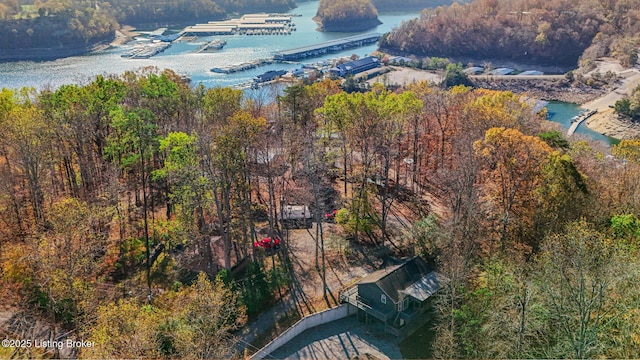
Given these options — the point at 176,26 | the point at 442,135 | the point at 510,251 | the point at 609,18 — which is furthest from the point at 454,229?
the point at 176,26

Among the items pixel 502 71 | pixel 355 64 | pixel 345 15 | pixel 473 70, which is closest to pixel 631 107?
pixel 502 71

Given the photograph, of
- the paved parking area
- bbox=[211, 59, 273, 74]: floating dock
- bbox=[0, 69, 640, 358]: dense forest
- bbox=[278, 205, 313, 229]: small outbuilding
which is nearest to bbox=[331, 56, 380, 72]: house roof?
bbox=[211, 59, 273, 74]: floating dock

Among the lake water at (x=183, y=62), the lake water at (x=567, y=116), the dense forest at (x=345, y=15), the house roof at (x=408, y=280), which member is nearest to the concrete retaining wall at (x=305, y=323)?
the house roof at (x=408, y=280)

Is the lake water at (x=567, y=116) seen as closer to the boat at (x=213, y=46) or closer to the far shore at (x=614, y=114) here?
the far shore at (x=614, y=114)

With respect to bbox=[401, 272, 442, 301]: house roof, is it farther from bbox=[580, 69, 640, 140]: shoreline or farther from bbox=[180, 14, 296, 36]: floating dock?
bbox=[180, 14, 296, 36]: floating dock

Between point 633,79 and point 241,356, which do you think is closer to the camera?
point 241,356

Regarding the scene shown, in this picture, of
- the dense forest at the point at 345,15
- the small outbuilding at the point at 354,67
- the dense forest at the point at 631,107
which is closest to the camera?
the dense forest at the point at 631,107

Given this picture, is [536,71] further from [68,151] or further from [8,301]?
[8,301]
